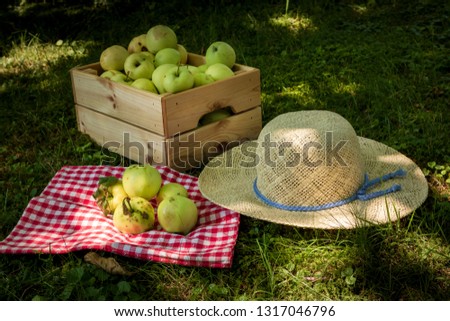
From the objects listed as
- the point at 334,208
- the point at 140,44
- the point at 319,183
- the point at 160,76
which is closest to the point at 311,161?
the point at 319,183

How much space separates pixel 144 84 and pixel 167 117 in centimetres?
31

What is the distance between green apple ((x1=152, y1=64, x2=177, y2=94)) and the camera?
3355 millimetres

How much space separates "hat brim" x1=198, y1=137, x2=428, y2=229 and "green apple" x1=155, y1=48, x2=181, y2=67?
2.34 feet

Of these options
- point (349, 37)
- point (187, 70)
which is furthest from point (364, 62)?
point (187, 70)

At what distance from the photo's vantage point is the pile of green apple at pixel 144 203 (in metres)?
2.71

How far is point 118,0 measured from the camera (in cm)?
614

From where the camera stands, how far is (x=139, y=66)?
139 inches

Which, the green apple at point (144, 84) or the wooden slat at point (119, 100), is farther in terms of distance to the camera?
the green apple at point (144, 84)

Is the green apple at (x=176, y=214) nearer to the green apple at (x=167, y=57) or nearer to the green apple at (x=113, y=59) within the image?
the green apple at (x=167, y=57)

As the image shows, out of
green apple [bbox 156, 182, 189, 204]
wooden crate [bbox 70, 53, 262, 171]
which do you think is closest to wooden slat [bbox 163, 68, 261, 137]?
wooden crate [bbox 70, 53, 262, 171]

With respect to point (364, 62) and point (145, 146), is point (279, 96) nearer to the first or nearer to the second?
point (364, 62)

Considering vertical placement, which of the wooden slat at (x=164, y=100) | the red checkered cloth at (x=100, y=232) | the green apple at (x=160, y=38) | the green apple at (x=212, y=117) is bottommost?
the red checkered cloth at (x=100, y=232)

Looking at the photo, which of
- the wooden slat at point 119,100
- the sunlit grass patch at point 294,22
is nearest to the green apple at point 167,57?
the wooden slat at point 119,100

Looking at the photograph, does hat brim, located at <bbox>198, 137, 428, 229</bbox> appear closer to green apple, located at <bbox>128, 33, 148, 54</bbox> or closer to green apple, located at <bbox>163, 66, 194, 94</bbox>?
green apple, located at <bbox>163, 66, 194, 94</bbox>
